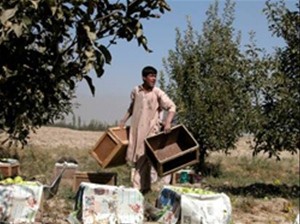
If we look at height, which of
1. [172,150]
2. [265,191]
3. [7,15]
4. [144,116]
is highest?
[7,15]

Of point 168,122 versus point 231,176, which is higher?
point 168,122

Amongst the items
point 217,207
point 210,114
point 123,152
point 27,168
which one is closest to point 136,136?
point 123,152

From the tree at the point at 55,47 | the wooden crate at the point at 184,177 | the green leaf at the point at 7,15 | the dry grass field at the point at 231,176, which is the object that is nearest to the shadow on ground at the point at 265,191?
the dry grass field at the point at 231,176

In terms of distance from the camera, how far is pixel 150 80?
7977 millimetres

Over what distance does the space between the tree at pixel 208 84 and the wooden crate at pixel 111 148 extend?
9.03 meters

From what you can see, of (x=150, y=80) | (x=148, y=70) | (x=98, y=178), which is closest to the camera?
(x=148, y=70)

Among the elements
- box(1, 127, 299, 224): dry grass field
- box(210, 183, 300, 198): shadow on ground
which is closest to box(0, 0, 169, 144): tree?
box(1, 127, 299, 224): dry grass field

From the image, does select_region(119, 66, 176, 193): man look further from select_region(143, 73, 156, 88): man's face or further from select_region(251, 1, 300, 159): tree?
select_region(251, 1, 300, 159): tree

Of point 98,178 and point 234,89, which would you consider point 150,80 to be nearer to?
point 98,178

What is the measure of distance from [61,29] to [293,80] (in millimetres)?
9888

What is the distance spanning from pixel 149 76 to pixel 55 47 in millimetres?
4751

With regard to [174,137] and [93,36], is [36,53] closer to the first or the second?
[93,36]

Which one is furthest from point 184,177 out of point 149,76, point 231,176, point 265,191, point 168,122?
point 149,76

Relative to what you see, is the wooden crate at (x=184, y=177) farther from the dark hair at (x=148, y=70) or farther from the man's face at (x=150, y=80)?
the dark hair at (x=148, y=70)
